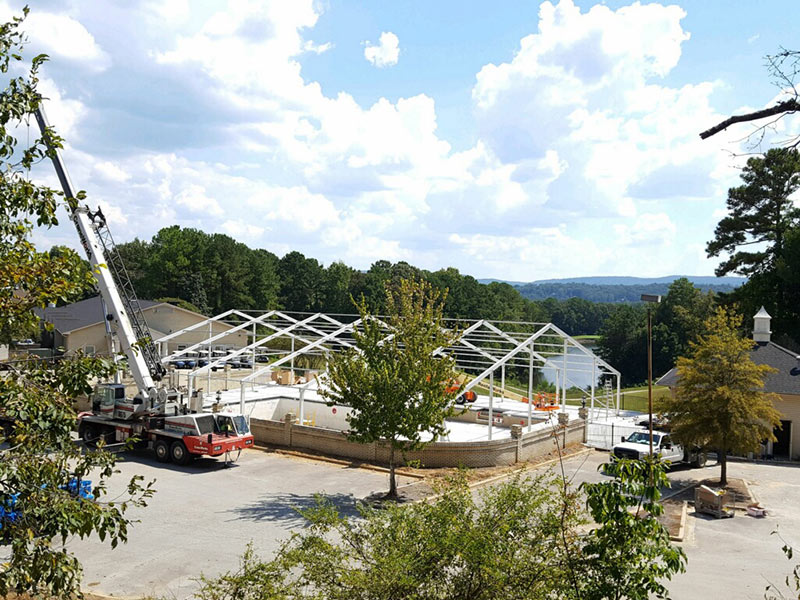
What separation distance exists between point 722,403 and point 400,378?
1093 cm

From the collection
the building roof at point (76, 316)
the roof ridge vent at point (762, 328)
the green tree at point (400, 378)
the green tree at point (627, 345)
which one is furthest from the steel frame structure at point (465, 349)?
the green tree at point (627, 345)

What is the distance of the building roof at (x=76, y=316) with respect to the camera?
1865 inches

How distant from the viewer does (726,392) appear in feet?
72.5

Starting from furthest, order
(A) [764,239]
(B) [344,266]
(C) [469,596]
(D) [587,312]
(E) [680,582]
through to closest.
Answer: (D) [587,312] → (B) [344,266] → (A) [764,239] → (E) [680,582] → (C) [469,596]

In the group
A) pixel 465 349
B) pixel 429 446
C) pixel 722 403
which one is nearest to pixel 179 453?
pixel 429 446

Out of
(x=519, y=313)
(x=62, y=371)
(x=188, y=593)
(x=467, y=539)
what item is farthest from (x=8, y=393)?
(x=519, y=313)

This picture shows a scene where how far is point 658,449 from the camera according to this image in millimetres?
25000

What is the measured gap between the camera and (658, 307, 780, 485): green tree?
2225cm

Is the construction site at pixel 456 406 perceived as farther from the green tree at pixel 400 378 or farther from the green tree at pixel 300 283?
the green tree at pixel 300 283

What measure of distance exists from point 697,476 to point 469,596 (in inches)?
835

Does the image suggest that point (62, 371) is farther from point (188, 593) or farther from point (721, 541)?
point (721, 541)

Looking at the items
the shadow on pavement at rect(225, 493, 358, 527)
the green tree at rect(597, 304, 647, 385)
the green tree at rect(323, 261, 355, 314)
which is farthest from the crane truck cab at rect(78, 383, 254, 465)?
the green tree at rect(323, 261, 355, 314)

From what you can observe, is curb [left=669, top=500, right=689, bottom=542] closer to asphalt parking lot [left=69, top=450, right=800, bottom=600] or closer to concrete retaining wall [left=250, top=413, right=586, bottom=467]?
asphalt parking lot [left=69, top=450, right=800, bottom=600]

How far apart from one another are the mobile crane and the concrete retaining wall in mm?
2786
